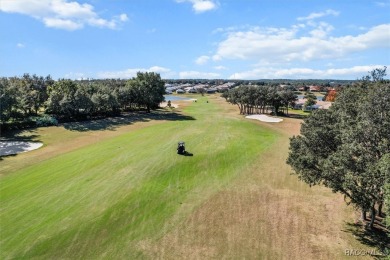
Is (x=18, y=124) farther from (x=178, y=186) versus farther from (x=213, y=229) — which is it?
(x=213, y=229)

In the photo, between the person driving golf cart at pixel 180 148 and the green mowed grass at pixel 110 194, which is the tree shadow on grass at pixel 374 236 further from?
the person driving golf cart at pixel 180 148

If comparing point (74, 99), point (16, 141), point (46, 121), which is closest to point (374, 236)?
point (16, 141)

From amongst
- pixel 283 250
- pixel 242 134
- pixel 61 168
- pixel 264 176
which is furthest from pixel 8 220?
pixel 242 134

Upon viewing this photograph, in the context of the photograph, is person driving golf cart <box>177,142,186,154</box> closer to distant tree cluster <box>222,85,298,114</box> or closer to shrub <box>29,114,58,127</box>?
shrub <box>29,114,58,127</box>

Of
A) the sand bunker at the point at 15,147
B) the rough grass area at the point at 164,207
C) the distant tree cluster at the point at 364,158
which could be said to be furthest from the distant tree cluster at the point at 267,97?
the distant tree cluster at the point at 364,158

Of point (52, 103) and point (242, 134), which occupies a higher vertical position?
point (52, 103)

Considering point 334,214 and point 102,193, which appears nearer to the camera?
point 334,214
